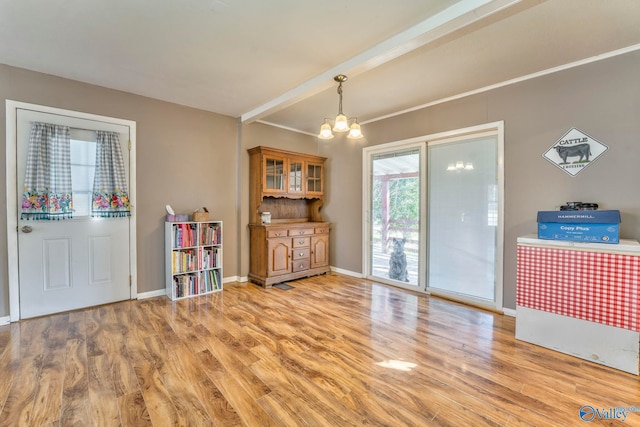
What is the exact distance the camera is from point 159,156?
146 inches

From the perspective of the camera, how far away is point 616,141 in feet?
8.33

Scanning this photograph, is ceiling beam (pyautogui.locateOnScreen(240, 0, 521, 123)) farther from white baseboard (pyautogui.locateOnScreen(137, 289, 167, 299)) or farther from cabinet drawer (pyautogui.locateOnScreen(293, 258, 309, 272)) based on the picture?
white baseboard (pyautogui.locateOnScreen(137, 289, 167, 299))

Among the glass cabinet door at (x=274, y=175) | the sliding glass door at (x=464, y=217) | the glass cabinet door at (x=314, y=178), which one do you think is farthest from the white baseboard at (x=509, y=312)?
the glass cabinet door at (x=274, y=175)

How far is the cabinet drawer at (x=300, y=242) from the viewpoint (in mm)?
4473

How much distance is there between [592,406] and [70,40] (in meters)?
4.67

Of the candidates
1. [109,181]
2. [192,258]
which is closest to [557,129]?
[192,258]

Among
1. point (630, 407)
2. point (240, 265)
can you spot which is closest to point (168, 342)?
point (240, 265)

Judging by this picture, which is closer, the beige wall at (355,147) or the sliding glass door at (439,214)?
the beige wall at (355,147)

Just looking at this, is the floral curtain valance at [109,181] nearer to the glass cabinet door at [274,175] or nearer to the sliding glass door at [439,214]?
the glass cabinet door at [274,175]

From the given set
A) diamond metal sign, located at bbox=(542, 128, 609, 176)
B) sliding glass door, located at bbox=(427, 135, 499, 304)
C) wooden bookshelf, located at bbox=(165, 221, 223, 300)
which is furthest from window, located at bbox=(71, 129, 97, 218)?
diamond metal sign, located at bbox=(542, 128, 609, 176)

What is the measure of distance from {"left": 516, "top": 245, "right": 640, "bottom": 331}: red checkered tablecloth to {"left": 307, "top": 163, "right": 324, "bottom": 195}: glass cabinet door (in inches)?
124

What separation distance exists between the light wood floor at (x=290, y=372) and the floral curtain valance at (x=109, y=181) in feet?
3.84

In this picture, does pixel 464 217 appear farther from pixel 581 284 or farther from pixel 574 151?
pixel 581 284

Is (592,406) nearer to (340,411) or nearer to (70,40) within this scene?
(340,411)
